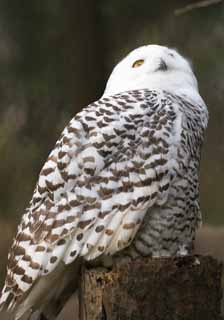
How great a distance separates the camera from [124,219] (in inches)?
78.5

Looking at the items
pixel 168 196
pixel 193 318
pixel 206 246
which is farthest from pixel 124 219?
pixel 206 246

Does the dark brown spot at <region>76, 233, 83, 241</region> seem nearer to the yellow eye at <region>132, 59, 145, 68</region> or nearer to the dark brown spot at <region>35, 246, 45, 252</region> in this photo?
the dark brown spot at <region>35, 246, 45, 252</region>

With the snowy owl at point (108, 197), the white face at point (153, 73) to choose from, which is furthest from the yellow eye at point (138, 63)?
the snowy owl at point (108, 197)

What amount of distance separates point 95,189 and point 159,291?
1.15ft

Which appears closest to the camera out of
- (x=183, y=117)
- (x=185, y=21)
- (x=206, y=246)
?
(x=183, y=117)

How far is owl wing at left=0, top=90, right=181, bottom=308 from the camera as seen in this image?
1.98m

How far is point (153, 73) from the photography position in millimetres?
Result: 2367

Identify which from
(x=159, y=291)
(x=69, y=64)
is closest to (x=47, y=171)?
(x=159, y=291)

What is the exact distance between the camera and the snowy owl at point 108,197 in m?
1.98

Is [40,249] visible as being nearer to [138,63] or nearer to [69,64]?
[138,63]

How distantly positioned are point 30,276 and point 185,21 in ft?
6.08

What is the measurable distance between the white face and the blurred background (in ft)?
3.20

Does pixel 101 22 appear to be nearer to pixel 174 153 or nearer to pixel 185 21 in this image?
pixel 185 21

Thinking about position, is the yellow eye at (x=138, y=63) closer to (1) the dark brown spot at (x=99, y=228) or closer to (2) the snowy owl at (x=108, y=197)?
(2) the snowy owl at (x=108, y=197)
